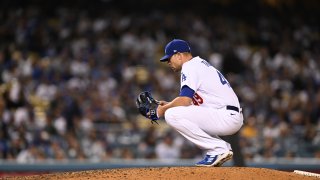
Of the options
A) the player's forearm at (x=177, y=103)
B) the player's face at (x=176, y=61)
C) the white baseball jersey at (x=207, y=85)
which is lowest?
the player's forearm at (x=177, y=103)

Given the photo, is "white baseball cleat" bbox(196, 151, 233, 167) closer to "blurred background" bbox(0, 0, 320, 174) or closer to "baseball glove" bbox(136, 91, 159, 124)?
"baseball glove" bbox(136, 91, 159, 124)

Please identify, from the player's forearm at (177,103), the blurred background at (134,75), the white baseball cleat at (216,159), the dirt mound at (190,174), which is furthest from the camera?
the blurred background at (134,75)

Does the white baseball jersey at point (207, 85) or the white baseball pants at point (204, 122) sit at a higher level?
the white baseball jersey at point (207, 85)

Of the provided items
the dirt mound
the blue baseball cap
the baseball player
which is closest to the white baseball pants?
the baseball player

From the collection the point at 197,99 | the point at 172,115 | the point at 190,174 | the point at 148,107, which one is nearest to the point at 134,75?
the point at 148,107

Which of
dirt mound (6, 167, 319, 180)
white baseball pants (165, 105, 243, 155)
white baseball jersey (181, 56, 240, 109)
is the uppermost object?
white baseball jersey (181, 56, 240, 109)

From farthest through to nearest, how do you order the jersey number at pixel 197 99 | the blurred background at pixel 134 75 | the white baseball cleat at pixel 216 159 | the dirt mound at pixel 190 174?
the blurred background at pixel 134 75, the jersey number at pixel 197 99, the white baseball cleat at pixel 216 159, the dirt mound at pixel 190 174

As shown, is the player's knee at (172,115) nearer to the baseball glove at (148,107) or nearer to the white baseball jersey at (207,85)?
the baseball glove at (148,107)

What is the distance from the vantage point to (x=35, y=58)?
586 inches

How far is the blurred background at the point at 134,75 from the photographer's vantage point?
13.2 metres

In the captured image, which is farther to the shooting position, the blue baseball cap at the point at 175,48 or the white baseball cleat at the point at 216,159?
the blue baseball cap at the point at 175,48

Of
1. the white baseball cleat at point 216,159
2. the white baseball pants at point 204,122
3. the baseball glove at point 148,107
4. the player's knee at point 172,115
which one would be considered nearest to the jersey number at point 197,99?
the white baseball pants at point 204,122

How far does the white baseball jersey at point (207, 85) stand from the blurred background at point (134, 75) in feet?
16.5

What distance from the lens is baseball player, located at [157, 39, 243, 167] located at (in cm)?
719
